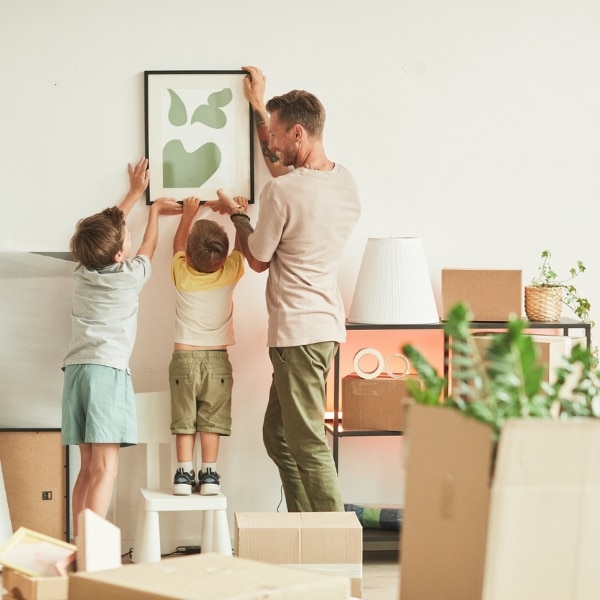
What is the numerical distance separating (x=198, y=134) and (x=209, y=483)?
135 centimetres

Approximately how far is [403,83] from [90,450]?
187 centimetres

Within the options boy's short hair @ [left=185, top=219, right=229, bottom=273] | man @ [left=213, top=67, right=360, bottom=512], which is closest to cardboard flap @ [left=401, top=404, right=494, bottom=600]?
man @ [left=213, top=67, right=360, bottom=512]

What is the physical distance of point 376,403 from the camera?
3598 mm

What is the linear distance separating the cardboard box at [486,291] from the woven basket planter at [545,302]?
0.20 ft

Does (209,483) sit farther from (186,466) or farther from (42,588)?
(42,588)

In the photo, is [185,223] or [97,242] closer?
[97,242]

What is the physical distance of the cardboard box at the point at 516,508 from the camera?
4.01 feet

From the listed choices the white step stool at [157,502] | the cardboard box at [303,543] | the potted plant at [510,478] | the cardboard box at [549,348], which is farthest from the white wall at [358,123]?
the potted plant at [510,478]

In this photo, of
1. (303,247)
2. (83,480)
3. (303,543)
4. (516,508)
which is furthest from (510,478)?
(83,480)

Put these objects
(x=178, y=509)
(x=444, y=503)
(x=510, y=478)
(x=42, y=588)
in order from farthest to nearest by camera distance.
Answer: (x=178, y=509) → (x=42, y=588) → (x=444, y=503) → (x=510, y=478)

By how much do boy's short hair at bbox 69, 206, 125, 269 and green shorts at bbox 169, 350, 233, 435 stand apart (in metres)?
0.49

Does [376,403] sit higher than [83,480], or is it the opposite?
[376,403]

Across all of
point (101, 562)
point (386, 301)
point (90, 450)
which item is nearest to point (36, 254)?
point (90, 450)

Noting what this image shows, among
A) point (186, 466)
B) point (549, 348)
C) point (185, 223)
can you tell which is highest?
point (185, 223)
